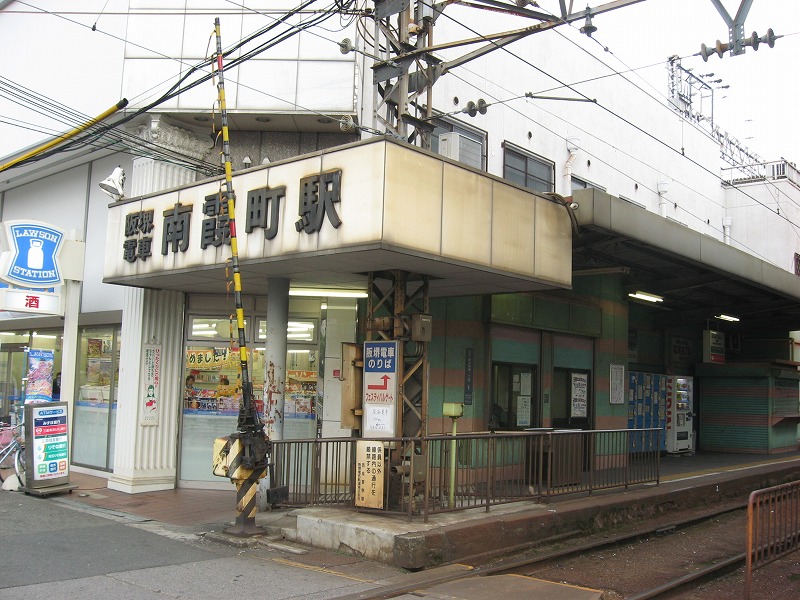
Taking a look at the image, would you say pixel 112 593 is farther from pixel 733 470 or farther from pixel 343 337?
pixel 733 470

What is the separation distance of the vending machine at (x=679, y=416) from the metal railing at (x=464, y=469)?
9.51m

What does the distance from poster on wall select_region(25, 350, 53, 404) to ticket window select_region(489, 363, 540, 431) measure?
834 centimetres

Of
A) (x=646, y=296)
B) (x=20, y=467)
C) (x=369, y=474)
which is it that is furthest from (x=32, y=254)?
(x=646, y=296)

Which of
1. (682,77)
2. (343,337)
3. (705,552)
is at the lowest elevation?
(705,552)

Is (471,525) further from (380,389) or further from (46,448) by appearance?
(46,448)

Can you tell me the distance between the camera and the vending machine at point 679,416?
2114 centimetres

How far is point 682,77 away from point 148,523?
2633 centimetres

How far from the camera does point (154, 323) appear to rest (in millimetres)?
13688

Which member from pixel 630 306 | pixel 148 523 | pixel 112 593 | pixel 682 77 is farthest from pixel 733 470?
pixel 682 77

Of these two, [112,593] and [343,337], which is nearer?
[112,593]

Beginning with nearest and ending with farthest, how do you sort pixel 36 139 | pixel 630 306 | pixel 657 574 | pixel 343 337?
1. pixel 657 574
2. pixel 343 337
3. pixel 36 139
4. pixel 630 306

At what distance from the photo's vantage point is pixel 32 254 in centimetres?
1316

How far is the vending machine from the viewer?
21141 mm

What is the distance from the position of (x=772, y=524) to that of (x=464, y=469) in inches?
153
